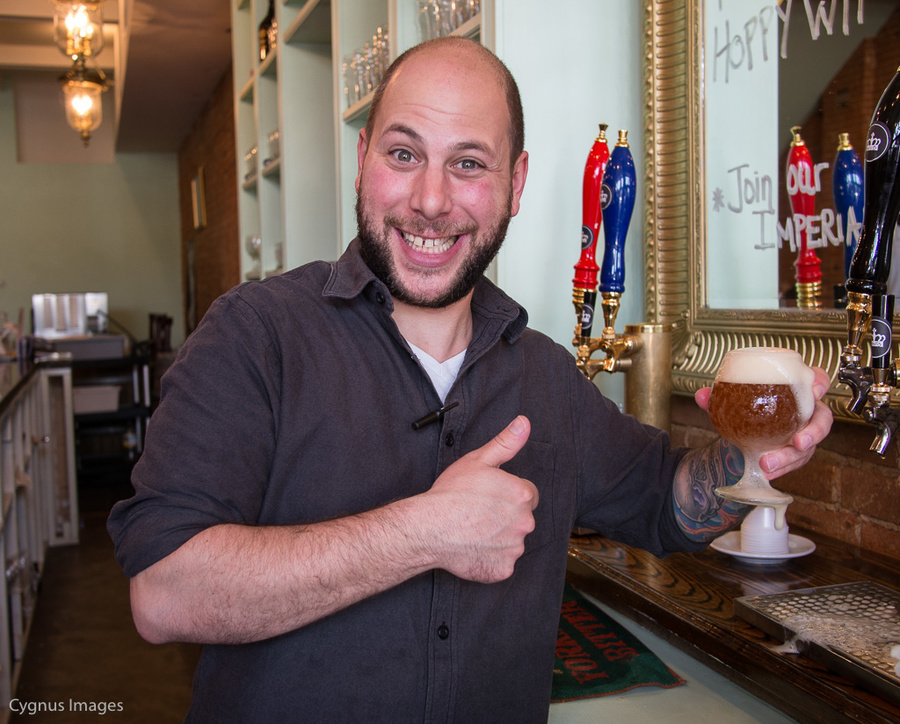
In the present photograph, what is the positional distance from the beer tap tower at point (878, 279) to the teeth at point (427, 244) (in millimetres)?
560

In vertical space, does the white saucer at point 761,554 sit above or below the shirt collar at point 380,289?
below

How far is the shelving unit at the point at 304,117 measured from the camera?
109 inches

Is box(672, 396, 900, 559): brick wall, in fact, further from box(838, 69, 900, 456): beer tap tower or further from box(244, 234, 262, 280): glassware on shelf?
box(244, 234, 262, 280): glassware on shelf

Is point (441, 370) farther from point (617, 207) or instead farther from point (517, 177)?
point (617, 207)

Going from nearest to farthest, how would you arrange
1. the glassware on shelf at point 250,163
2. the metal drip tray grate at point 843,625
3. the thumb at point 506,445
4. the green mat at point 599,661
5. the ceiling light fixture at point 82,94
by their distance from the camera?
the metal drip tray grate at point 843,625 < the thumb at point 506,445 < the green mat at point 599,661 < the glassware on shelf at point 250,163 < the ceiling light fixture at point 82,94

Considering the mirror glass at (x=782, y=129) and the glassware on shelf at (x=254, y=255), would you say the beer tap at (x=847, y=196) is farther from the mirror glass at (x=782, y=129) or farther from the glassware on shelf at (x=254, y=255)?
the glassware on shelf at (x=254, y=255)

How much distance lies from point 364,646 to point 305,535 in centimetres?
21

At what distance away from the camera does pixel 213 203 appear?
7.76m

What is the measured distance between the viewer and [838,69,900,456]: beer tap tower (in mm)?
1000

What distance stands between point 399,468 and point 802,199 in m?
0.88

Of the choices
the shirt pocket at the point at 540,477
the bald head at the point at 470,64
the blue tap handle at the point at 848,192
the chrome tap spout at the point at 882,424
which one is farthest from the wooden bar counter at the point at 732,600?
the bald head at the point at 470,64

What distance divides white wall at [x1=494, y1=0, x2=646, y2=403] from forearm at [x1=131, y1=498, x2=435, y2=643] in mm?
949

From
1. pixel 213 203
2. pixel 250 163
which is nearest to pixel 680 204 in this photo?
pixel 250 163

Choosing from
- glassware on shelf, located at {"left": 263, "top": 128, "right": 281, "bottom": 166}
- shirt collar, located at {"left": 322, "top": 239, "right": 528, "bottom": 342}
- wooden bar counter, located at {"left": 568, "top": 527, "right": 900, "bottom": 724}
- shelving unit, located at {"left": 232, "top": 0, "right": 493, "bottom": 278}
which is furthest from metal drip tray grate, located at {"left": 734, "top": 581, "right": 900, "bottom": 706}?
glassware on shelf, located at {"left": 263, "top": 128, "right": 281, "bottom": 166}
